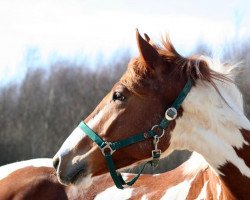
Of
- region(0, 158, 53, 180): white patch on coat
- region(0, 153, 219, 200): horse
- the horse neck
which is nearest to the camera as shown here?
the horse neck

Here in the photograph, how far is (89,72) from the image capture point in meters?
27.9

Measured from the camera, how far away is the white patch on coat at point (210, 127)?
3551 millimetres

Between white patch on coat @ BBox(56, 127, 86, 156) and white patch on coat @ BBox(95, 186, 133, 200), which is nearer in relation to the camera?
white patch on coat @ BBox(56, 127, 86, 156)

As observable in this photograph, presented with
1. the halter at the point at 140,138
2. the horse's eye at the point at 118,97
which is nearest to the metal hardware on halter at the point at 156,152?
the halter at the point at 140,138

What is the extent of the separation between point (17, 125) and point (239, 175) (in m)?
25.8

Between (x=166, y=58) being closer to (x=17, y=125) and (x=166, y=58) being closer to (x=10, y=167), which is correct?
(x=10, y=167)

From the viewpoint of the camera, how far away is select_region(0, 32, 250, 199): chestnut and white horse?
355 cm

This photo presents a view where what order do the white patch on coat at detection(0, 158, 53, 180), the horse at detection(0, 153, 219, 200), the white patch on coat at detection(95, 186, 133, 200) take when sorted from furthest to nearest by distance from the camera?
the white patch on coat at detection(0, 158, 53, 180), the white patch on coat at detection(95, 186, 133, 200), the horse at detection(0, 153, 219, 200)

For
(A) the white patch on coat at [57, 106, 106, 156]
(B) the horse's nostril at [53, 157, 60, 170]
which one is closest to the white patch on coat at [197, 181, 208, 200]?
(A) the white patch on coat at [57, 106, 106, 156]

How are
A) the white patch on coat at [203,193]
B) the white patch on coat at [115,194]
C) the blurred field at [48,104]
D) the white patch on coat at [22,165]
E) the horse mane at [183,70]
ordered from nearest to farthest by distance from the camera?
1. the horse mane at [183,70]
2. the white patch on coat at [203,193]
3. the white patch on coat at [115,194]
4. the white patch on coat at [22,165]
5. the blurred field at [48,104]

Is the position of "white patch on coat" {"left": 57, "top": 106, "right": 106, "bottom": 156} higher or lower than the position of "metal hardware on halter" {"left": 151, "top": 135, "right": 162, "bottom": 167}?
higher

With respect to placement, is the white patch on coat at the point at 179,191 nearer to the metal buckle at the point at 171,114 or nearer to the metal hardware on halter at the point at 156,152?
the metal hardware on halter at the point at 156,152

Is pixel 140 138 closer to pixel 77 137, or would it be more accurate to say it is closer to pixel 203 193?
pixel 77 137

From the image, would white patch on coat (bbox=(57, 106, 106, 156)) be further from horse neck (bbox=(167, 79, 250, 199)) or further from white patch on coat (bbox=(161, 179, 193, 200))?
white patch on coat (bbox=(161, 179, 193, 200))
